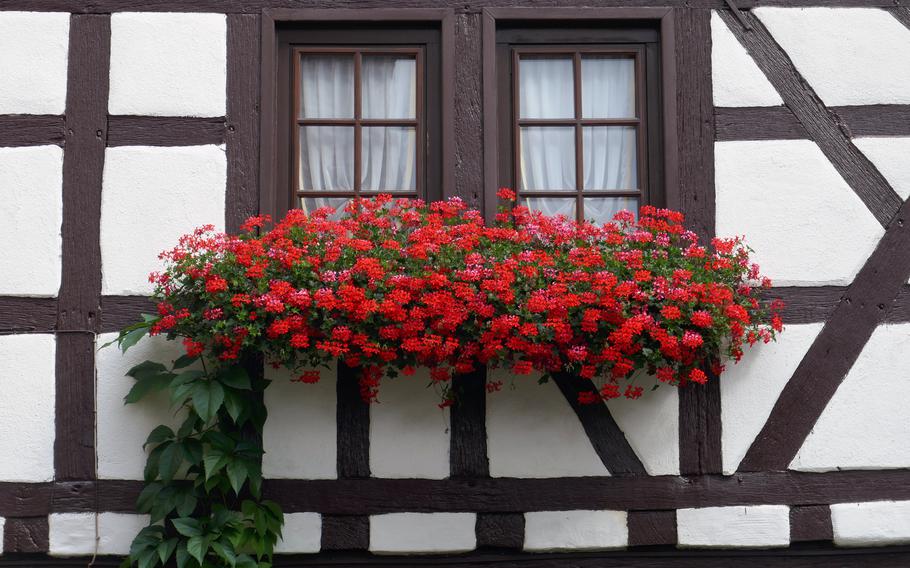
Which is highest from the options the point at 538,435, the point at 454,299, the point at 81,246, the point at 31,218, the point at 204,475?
the point at 31,218

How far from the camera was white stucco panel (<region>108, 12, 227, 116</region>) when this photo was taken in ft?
12.1

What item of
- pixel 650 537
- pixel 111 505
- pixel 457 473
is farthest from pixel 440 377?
pixel 111 505

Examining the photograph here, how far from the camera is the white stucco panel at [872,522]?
11.7ft

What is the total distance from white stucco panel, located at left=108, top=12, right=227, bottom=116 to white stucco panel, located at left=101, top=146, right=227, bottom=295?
0.19 m

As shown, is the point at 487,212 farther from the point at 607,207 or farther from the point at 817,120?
the point at 817,120

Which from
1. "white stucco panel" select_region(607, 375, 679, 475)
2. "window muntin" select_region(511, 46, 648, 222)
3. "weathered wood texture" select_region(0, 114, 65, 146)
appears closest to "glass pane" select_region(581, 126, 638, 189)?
"window muntin" select_region(511, 46, 648, 222)

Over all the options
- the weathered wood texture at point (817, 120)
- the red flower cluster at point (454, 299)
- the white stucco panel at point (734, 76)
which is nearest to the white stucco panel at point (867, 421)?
the red flower cluster at point (454, 299)

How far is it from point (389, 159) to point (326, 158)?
10.7 inches

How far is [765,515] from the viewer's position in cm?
354

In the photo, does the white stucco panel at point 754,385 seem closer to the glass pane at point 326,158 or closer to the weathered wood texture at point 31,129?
the glass pane at point 326,158

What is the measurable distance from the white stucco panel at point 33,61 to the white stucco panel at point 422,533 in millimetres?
2156

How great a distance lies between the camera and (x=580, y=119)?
389 centimetres

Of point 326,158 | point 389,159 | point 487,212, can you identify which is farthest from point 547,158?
point 326,158

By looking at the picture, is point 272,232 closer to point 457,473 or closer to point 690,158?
point 457,473
